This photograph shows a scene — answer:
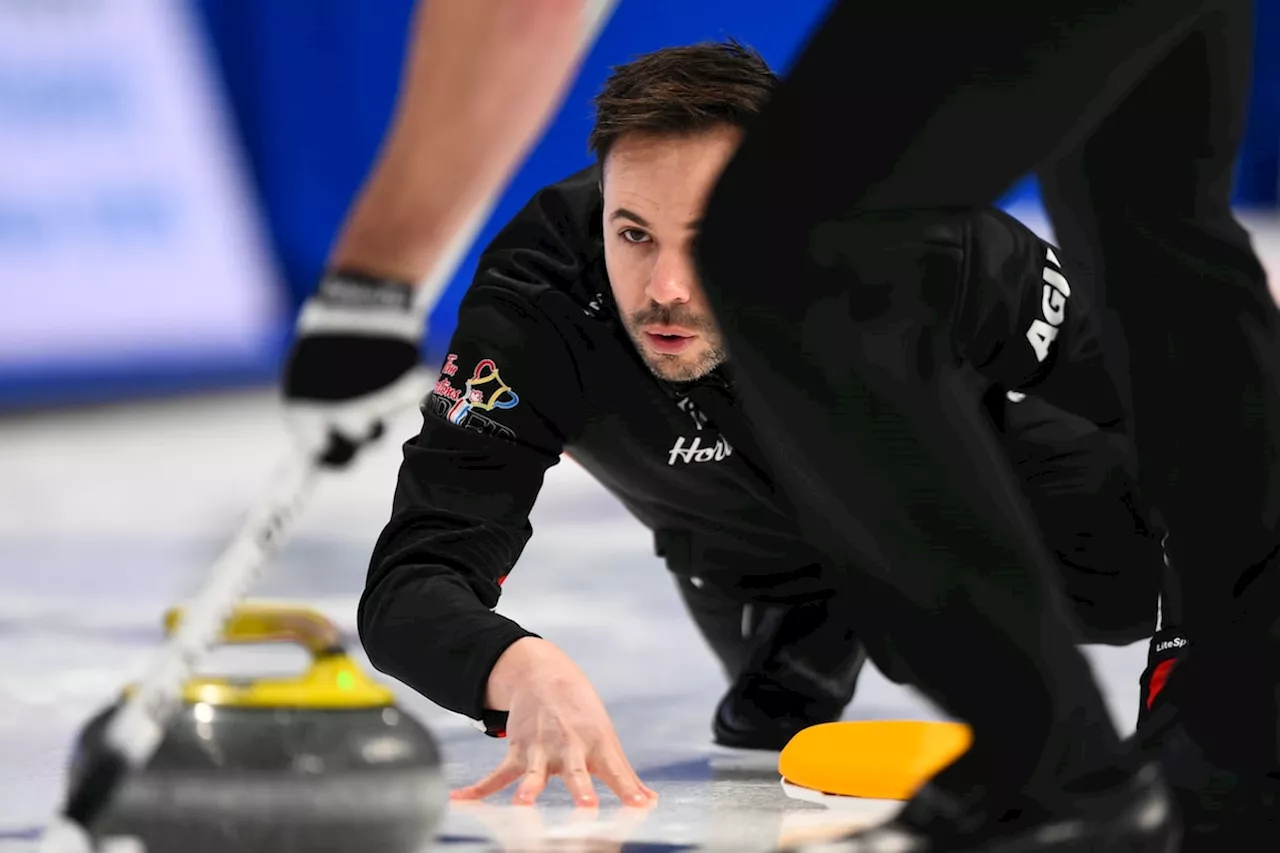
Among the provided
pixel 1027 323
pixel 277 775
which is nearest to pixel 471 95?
pixel 277 775

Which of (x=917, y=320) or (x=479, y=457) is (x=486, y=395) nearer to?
(x=479, y=457)

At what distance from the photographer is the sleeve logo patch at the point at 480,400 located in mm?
1795

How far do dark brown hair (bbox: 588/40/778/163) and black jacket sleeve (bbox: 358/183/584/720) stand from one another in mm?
156

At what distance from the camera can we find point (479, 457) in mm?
1794

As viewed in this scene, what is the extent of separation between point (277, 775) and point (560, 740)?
216mm

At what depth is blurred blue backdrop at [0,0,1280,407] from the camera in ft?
17.7

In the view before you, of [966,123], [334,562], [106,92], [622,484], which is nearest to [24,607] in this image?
[334,562]

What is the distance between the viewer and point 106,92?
203 inches

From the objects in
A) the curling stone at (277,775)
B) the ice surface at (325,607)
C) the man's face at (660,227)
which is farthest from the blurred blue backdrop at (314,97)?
the curling stone at (277,775)

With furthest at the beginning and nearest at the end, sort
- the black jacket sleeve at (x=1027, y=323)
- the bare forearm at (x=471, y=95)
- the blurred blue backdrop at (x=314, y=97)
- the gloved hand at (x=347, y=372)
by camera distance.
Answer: the blurred blue backdrop at (x=314, y=97)
the black jacket sleeve at (x=1027, y=323)
the gloved hand at (x=347, y=372)
the bare forearm at (x=471, y=95)

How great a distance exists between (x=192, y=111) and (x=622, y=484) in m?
3.63

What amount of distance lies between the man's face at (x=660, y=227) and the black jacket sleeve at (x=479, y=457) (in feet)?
0.38

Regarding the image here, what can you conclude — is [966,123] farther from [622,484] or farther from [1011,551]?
[622,484]

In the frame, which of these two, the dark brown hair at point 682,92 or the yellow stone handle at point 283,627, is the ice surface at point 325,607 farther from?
the dark brown hair at point 682,92
